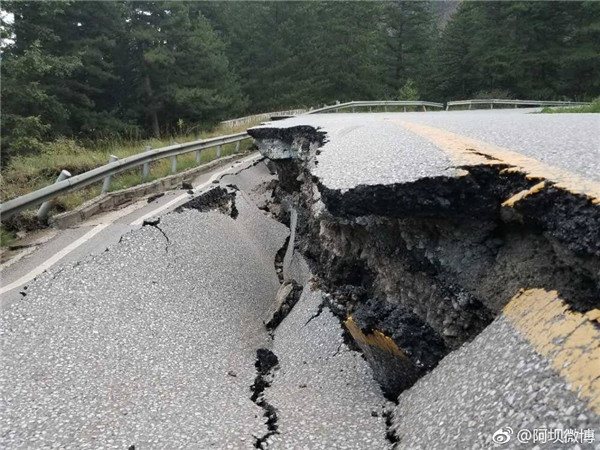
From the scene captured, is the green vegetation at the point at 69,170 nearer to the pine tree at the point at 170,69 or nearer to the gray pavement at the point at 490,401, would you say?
the gray pavement at the point at 490,401

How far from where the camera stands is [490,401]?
191 cm

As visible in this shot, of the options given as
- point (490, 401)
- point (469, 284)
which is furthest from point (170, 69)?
point (490, 401)

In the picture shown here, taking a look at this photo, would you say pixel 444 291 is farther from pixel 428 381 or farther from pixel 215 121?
pixel 215 121

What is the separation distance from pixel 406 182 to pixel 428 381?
121cm

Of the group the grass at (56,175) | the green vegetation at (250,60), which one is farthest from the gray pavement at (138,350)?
the green vegetation at (250,60)

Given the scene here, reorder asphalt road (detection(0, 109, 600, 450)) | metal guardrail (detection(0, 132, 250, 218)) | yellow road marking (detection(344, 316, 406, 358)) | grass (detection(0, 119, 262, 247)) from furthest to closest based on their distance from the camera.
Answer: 1. grass (detection(0, 119, 262, 247))
2. metal guardrail (detection(0, 132, 250, 218))
3. yellow road marking (detection(344, 316, 406, 358))
4. asphalt road (detection(0, 109, 600, 450))

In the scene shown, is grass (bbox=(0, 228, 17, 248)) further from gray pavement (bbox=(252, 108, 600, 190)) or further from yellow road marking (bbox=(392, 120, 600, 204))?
yellow road marking (bbox=(392, 120, 600, 204))

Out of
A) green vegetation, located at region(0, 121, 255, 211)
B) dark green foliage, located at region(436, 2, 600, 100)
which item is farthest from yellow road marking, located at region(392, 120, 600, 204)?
dark green foliage, located at region(436, 2, 600, 100)

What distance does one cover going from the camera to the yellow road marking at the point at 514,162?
2406mm

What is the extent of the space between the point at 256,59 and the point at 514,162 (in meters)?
35.8

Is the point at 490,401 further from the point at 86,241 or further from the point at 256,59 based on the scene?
the point at 256,59

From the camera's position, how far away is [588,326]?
182cm

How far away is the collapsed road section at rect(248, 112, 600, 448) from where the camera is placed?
183 centimetres

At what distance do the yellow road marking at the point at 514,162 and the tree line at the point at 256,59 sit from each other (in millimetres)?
14239
